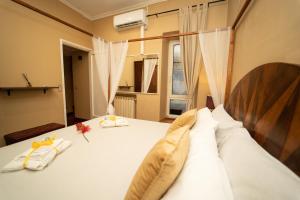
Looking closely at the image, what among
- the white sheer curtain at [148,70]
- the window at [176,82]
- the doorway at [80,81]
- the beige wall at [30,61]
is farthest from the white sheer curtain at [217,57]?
the doorway at [80,81]

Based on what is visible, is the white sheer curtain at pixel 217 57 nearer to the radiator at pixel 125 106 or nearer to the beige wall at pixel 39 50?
the beige wall at pixel 39 50

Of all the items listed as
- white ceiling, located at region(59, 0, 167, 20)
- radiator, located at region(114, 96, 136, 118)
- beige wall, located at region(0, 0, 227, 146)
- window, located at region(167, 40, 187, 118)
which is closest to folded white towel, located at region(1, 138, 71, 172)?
beige wall, located at region(0, 0, 227, 146)

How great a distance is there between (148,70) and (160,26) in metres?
1.07

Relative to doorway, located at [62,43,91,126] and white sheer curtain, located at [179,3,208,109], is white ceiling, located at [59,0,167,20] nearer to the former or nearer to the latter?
white sheer curtain, located at [179,3,208,109]

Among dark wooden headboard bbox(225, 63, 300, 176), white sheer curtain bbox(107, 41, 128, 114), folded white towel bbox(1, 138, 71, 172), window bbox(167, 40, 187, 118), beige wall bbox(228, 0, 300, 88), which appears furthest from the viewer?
window bbox(167, 40, 187, 118)

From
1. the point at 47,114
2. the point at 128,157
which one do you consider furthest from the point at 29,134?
the point at 128,157

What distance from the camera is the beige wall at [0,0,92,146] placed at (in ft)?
7.38

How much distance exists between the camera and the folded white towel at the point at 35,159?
0.97 metres

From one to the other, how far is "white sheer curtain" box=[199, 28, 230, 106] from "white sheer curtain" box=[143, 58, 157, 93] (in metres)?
1.44

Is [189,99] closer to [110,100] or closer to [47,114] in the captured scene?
[110,100]

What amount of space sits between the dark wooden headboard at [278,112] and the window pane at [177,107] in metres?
2.49

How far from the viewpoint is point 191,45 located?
9.06 ft

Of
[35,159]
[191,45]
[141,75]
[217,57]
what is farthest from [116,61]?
[35,159]

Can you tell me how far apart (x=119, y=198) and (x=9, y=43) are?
3.12 m
